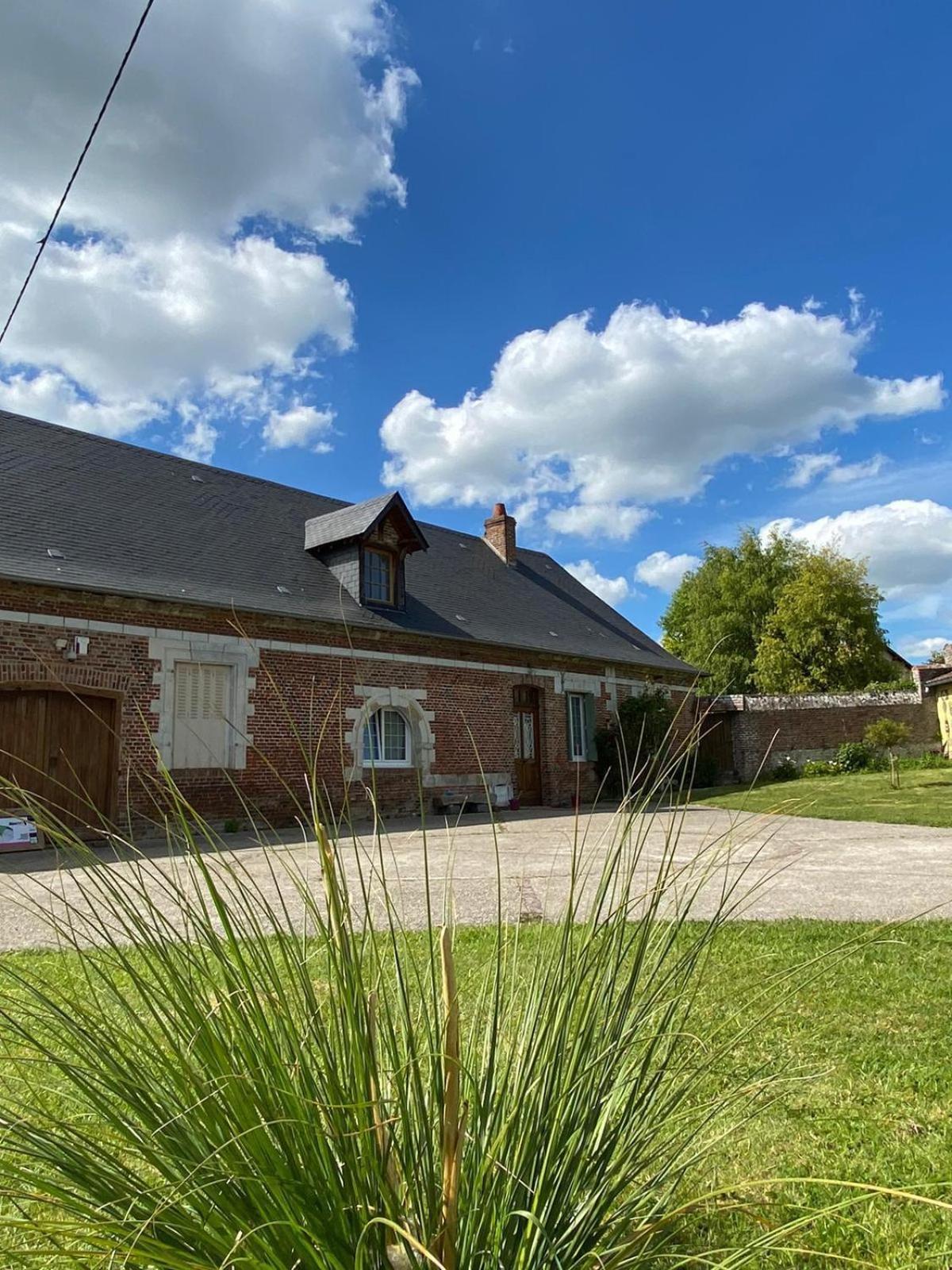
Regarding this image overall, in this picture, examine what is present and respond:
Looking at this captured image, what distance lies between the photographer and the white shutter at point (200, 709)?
39.0ft

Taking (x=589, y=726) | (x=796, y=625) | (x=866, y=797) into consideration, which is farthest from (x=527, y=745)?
(x=796, y=625)

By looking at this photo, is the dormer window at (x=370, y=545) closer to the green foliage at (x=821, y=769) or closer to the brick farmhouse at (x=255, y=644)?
the brick farmhouse at (x=255, y=644)

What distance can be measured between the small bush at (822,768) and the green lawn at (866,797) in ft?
2.63

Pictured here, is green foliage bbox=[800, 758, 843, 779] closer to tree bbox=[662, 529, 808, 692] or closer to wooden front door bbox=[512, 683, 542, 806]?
wooden front door bbox=[512, 683, 542, 806]

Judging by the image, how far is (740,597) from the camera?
38.8 metres

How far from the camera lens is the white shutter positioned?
1189 centimetres

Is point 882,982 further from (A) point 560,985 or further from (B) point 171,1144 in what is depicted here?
(B) point 171,1144

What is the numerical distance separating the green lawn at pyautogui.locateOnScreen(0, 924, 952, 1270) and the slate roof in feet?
24.6

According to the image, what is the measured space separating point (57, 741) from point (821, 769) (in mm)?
17643

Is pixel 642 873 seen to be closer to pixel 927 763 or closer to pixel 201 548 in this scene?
pixel 201 548

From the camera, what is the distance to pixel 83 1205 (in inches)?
52.4

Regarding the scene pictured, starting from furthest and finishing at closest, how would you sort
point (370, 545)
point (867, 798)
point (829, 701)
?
point (829, 701), point (370, 545), point (867, 798)

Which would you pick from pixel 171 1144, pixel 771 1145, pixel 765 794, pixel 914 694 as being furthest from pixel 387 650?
pixel 914 694

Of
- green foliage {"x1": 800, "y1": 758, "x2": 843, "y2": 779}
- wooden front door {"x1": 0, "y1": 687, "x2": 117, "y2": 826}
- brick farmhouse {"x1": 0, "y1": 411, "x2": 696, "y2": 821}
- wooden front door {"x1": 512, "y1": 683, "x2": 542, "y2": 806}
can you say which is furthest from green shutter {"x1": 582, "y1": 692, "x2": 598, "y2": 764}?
wooden front door {"x1": 0, "y1": 687, "x2": 117, "y2": 826}
